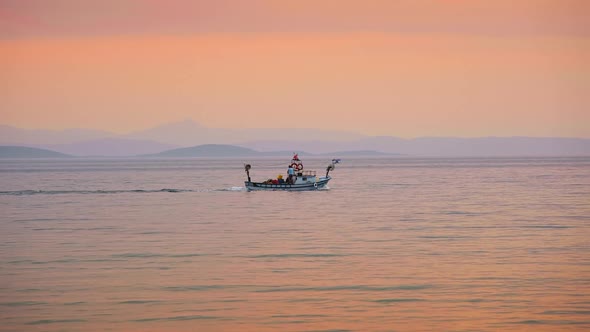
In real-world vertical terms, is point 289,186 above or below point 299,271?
above

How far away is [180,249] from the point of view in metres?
38.8

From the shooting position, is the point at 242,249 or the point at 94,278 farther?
the point at 242,249

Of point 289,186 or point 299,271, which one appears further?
point 289,186

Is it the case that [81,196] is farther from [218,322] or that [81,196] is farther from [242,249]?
[218,322]

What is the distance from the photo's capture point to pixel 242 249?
3847cm

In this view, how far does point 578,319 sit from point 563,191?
65.3 m

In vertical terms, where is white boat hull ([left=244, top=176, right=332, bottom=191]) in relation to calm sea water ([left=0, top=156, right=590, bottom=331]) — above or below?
above

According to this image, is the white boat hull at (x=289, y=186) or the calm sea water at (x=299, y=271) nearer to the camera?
the calm sea water at (x=299, y=271)

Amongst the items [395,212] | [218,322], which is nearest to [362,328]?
[218,322]

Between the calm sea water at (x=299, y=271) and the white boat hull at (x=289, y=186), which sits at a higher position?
the white boat hull at (x=289, y=186)

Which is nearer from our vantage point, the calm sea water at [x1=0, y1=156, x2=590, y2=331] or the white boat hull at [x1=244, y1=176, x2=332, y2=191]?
the calm sea water at [x1=0, y1=156, x2=590, y2=331]

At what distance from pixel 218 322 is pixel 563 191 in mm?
68149

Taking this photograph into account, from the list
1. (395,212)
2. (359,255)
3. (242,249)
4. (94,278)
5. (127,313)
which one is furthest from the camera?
(395,212)

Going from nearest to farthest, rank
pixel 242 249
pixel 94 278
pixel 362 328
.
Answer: pixel 362 328, pixel 94 278, pixel 242 249
